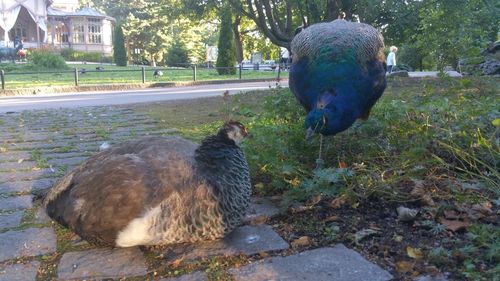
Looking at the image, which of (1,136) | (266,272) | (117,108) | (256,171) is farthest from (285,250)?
(117,108)

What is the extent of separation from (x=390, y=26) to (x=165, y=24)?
33.4m

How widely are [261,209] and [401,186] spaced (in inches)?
35.9

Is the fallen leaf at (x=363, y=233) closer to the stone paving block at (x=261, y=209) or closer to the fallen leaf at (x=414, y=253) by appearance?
the fallen leaf at (x=414, y=253)

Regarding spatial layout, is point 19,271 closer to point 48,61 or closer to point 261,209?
point 261,209

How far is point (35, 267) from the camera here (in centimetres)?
235

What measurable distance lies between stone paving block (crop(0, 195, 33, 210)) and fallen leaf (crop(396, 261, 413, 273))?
2389mm

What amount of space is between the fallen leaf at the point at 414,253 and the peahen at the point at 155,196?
87 cm

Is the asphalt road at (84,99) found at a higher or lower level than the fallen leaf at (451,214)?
lower

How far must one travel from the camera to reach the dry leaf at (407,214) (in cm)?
267

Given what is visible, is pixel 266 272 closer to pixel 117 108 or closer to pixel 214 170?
pixel 214 170

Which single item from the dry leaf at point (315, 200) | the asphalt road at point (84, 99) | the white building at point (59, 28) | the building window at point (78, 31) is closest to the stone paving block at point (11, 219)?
the dry leaf at point (315, 200)

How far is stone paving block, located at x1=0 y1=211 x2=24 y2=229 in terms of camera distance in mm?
2906

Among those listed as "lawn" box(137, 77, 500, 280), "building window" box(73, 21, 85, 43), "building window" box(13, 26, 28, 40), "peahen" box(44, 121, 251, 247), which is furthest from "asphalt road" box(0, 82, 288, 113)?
"building window" box(73, 21, 85, 43)

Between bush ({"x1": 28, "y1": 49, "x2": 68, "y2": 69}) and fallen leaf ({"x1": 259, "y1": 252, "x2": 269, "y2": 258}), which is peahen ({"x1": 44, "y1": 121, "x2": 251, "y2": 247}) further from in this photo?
bush ({"x1": 28, "y1": 49, "x2": 68, "y2": 69})
